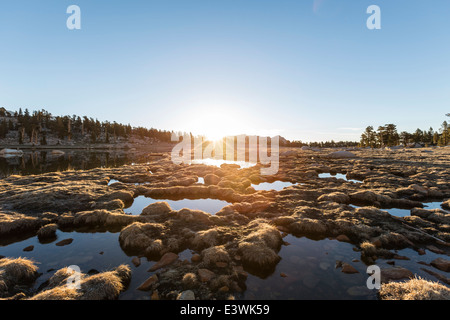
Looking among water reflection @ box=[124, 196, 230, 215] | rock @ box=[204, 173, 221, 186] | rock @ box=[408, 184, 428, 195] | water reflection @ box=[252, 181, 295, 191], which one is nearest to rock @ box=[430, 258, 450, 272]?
water reflection @ box=[124, 196, 230, 215]

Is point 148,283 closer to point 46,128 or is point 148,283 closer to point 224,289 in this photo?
point 224,289

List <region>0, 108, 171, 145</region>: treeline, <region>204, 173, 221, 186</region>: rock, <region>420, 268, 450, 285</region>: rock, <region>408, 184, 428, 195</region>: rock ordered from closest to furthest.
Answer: <region>420, 268, 450, 285</region>: rock → <region>408, 184, 428, 195</region>: rock → <region>204, 173, 221, 186</region>: rock → <region>0, 108, 171, 145</region>: treeline

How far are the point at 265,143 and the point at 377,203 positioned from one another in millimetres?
172900

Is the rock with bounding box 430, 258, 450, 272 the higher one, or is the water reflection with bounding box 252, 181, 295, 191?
the water reflection with bounding box 252, 181, 295, 191

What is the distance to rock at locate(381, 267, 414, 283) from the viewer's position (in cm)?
989

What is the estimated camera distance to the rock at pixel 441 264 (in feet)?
35.1

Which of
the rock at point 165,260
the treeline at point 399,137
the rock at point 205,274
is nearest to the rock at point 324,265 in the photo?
the rock at point 205,274

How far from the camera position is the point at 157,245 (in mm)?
13086

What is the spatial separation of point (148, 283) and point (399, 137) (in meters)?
228

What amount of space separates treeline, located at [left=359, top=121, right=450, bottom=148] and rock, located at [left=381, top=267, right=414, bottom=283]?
7081 inches

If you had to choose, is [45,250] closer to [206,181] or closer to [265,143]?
[206,181]

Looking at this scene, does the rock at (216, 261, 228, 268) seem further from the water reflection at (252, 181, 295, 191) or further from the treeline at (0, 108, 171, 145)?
the treeline at (0, 108, 171, 145)

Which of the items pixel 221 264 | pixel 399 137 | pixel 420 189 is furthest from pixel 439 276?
pixel 399 137

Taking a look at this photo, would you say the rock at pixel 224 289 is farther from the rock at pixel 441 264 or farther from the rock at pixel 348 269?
the rock at pixel 441 264
